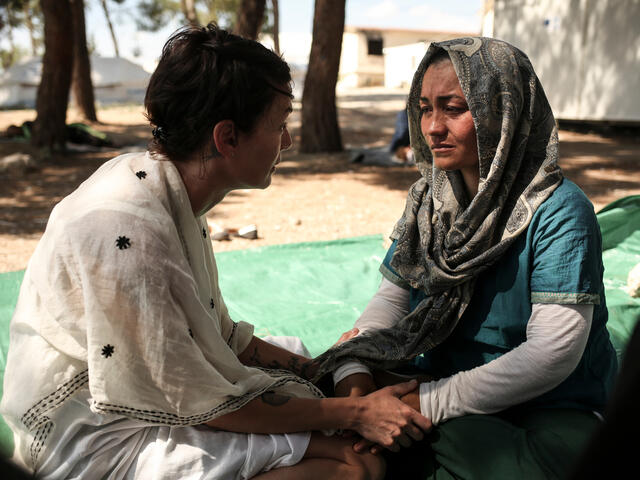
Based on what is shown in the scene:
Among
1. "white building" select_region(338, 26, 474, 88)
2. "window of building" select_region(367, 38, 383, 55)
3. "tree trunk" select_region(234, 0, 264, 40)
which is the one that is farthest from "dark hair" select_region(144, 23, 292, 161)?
"window of building" select_region(367, 38, 383, 55)

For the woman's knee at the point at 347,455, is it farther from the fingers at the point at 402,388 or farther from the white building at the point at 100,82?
the white building at the point at 100,82

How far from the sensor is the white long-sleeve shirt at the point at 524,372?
169cm

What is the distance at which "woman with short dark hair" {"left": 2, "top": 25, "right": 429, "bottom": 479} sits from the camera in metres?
1.42

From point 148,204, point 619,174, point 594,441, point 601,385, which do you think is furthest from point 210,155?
point 619,174

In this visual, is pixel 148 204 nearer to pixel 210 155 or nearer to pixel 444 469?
pixel 210 155

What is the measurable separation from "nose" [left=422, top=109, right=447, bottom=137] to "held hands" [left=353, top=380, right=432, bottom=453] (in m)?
0.85

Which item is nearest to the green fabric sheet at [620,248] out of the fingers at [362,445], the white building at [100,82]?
the fingers at [362,445]

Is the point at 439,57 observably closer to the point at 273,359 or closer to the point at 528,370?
the point at 528,370

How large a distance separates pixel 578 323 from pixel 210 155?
3.78 feet

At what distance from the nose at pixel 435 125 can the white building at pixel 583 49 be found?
11.0m

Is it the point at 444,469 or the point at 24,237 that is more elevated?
the point at 444,469

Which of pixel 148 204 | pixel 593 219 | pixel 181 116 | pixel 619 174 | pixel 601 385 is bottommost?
pixel 619 174

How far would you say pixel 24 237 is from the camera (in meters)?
5.44

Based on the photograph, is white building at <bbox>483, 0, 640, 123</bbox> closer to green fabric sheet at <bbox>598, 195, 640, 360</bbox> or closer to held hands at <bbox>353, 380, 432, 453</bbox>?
green fabric sheet at <bbox>598, 195, 640, 360</bbox>
